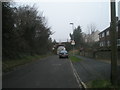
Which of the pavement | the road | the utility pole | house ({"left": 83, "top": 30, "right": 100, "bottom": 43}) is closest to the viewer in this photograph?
the utility pole

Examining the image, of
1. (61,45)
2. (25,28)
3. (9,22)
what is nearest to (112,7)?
(9,22)

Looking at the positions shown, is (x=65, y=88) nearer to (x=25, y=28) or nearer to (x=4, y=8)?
(x=4, y=8)

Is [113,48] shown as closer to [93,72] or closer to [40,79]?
[40,79]

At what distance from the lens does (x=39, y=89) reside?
33.5 feet

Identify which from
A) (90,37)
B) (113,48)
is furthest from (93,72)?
Answer: (90,37)

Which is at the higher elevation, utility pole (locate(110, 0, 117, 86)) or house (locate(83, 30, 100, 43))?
house (locate(83, 30, 100, 43))

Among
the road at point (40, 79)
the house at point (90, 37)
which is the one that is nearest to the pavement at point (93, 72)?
the road at point (40, 79)

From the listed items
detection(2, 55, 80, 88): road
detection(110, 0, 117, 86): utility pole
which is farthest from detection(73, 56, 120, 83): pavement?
detection(110, 0, 117, 86): utility pole

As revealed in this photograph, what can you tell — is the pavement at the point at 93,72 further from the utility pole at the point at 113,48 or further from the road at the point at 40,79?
the utility pole at the point at 113,48

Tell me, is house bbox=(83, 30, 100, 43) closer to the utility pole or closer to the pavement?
the pavement

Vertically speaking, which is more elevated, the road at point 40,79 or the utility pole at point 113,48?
the utility pole at point 113,48

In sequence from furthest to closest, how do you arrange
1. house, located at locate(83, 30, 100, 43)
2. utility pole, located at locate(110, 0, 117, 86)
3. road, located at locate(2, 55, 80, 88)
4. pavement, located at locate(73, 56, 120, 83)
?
house, located at locate(83, 30, 100, 43), pavement, located at locate(73, 56, 120, 83), road, located at locate(2, 55, 80, 88), utility pole, located at locate(110, 0, 117, 86)

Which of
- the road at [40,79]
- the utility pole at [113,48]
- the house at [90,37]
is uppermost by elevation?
the house at [90,37]

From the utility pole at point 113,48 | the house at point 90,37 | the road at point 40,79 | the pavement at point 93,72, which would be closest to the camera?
the utility pole at point 113,48
